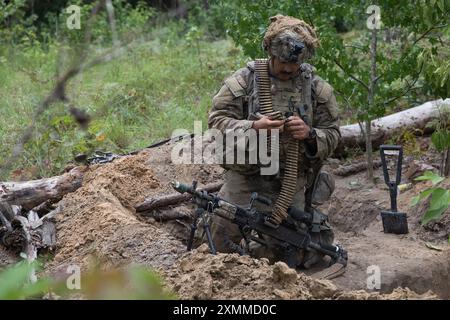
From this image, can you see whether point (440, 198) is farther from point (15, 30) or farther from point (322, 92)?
point (15, 30)

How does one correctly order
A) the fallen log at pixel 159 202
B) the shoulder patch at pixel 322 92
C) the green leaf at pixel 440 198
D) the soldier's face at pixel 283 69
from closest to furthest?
the green leaf at pixel 440 198 < the soldier's face at pixel 283 69 < the shoulder patch at pixel 322 92 < the fallen log at pixel 159 202

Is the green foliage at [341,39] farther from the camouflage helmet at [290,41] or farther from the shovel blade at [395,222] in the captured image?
the camouflage helmet at [290,41]

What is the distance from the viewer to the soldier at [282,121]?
5285 millimetres

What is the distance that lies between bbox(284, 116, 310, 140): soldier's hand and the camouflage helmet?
419 mm

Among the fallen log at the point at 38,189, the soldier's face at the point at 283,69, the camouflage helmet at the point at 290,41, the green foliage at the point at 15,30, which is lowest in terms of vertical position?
the fallen log at the point at 38,189

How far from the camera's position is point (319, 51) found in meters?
7.08

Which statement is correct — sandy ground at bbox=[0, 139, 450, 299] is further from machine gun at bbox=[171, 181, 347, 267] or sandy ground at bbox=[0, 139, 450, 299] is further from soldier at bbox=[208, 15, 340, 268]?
soldier at bbox=[208, 15, 340, 268]

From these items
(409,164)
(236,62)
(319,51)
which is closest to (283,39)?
(319,51)


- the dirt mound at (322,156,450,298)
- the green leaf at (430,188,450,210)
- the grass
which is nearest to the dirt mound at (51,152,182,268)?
the grass

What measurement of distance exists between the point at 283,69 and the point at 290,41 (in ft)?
0.78

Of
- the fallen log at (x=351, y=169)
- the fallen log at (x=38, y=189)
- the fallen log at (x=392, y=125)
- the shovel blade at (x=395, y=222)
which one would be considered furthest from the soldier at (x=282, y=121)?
the fallen log at (x=392, y=125)

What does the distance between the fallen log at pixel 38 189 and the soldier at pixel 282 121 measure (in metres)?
1.59
